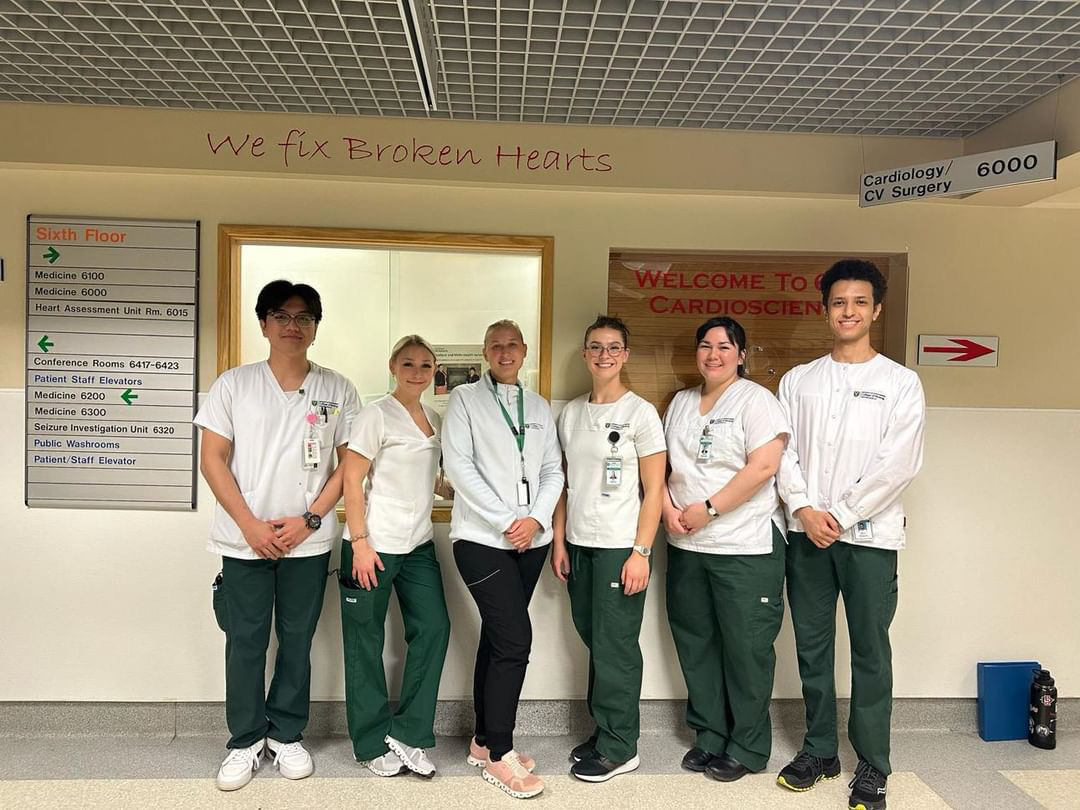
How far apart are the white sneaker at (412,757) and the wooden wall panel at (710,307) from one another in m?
1.79

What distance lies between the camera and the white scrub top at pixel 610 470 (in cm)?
297

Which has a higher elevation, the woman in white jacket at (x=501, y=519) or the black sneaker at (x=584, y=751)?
the woman in white jacket at (x=501, y=519)

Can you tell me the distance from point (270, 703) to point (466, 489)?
121 centimetres

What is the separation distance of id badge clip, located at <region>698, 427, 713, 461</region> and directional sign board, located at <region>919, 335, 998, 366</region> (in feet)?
3.95

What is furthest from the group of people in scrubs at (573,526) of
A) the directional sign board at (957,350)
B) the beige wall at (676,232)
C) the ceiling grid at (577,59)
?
the ceiling grid at (577,59)

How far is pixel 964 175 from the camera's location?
105 inches

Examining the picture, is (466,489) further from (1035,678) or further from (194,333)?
(1035,678)

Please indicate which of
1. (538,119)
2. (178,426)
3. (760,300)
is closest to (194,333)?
(178,426)

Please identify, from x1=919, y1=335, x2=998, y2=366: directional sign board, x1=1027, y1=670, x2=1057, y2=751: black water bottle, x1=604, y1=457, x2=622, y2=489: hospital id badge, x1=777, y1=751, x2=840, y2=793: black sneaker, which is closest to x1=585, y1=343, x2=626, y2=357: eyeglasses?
x1=604, y1=457, x2=622, y2=489: hospital id badge

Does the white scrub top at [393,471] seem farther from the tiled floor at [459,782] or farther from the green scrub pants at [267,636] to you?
the tiled floor at [459,782]

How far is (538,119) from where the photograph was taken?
3.16 meters

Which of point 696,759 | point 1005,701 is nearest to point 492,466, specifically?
point 696,759

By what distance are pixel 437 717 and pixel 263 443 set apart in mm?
1468

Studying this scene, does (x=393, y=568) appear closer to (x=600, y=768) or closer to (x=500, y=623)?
(x=500, y=623)
